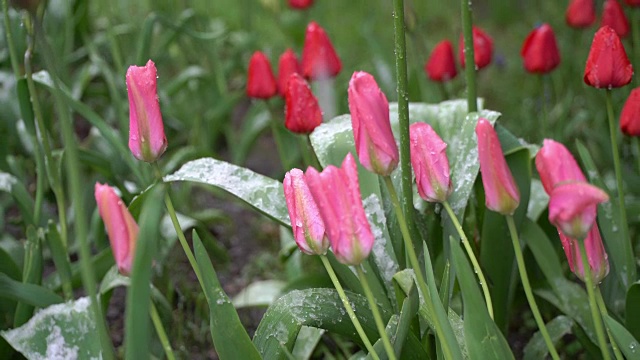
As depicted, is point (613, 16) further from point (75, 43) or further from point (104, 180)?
point (75, 43)

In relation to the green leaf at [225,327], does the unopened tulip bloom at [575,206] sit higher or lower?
higher

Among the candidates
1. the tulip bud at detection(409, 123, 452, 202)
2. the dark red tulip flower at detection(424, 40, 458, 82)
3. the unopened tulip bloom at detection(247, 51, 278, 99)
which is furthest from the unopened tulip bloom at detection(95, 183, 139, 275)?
the dark red tulip flower at detection(424, 40, 458, 82)

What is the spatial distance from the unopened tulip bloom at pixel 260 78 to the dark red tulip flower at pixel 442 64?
0.53 metres

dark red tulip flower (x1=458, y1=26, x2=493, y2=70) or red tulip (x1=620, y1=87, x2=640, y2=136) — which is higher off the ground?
dark red tulip flower (x1=458, y1=26, x2=493, y2=70)

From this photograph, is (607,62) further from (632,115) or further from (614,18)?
(614,18)

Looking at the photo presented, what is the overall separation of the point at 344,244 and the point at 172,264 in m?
1.62

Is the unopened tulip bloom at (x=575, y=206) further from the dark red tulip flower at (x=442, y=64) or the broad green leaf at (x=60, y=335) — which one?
the dark red tulip flower at (x=442, y=64)

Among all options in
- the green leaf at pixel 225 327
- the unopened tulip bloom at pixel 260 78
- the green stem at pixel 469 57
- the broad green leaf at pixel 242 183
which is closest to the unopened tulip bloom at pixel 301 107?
the broad green leaf at pixel 242 183

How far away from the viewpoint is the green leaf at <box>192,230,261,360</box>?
1197 mm

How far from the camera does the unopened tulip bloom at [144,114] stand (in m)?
1.17

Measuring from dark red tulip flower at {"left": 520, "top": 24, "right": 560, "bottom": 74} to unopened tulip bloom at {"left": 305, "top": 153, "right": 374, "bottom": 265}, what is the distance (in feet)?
4.34

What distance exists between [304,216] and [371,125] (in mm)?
144

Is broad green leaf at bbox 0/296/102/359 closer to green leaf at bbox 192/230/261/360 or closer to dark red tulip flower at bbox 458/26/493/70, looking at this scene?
green leaf at bbox 192/230/261/360

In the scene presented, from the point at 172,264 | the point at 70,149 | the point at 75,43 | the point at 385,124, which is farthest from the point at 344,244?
the point at 75,43
